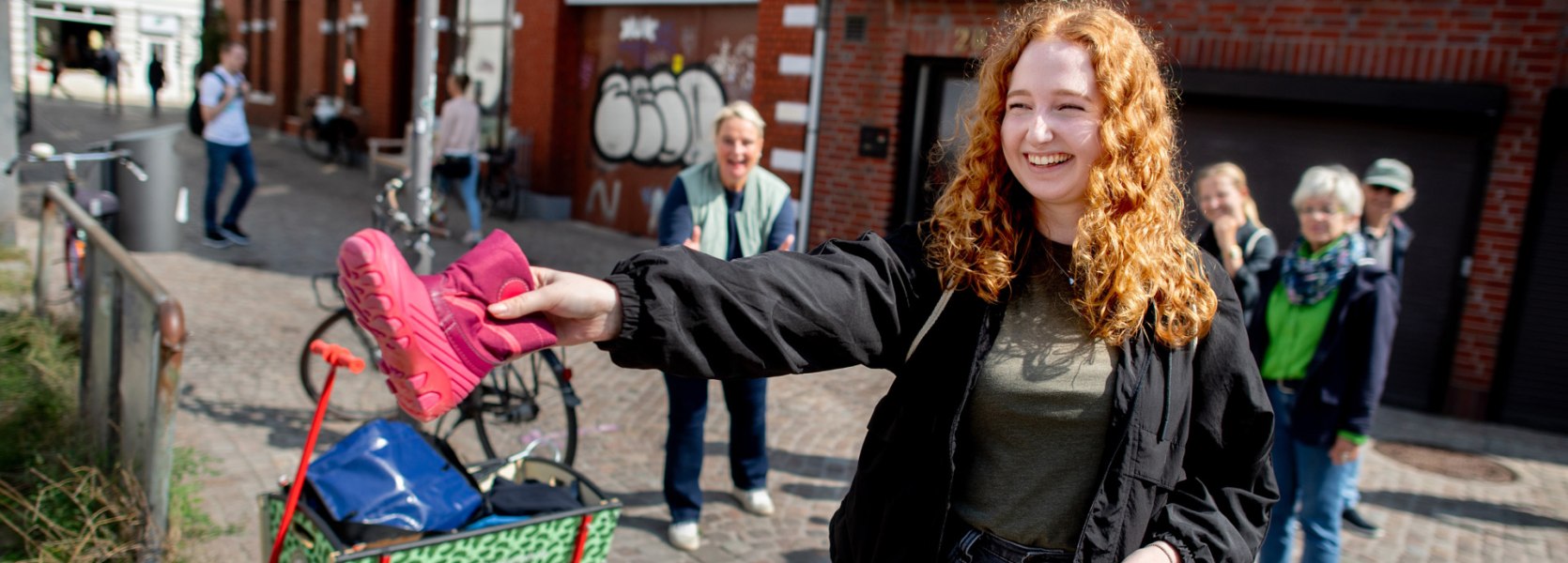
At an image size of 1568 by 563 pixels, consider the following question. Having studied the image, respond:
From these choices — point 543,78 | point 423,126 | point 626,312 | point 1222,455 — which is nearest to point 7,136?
point 423,126

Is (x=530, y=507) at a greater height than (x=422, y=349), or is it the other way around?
(x=422, y=349)

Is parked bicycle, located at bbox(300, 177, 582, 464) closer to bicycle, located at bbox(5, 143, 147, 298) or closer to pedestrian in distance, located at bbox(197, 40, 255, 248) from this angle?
bicycle, located at bbox(5, 143, 147, 298)

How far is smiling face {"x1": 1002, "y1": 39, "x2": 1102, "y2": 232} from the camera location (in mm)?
1824

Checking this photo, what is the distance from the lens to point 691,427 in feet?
14.5

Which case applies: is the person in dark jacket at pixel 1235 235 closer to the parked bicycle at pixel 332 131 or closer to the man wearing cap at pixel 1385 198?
the man wearing cap at pixel 1385 198

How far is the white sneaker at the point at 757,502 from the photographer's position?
4891mm

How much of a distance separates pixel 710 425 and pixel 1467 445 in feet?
15.4

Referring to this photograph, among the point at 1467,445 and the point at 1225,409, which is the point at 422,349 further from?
the point at 1467,445

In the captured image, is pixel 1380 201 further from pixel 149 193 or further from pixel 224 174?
pixel 224 174

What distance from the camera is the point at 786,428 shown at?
630 centimetres

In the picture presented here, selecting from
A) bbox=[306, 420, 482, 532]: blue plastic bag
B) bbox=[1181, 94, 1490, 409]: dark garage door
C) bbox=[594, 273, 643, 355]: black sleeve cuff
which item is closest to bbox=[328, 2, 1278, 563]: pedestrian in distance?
bbox=[594, 273, 643, 355]: black sleeve cuff

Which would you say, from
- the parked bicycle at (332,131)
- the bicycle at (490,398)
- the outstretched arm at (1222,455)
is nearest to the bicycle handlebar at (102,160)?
the bicycle at (490,398)

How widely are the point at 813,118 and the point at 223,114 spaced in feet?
17.4

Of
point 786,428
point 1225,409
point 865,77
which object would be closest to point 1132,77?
point 1225,409
